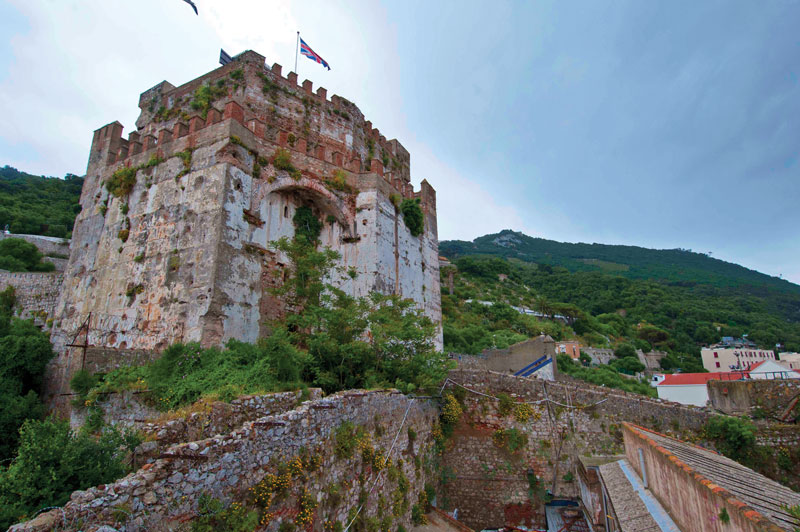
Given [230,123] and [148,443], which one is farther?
[230,123]

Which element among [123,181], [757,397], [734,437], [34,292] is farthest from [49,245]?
[757,397]

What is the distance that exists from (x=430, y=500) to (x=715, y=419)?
32.2ft

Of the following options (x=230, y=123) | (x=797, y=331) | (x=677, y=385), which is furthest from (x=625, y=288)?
(x=230, y=123)

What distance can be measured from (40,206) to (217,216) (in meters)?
52.3

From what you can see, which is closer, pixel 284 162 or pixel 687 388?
pixel 284 162

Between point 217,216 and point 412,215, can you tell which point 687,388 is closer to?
point 412,215

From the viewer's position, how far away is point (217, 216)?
46.9 ft

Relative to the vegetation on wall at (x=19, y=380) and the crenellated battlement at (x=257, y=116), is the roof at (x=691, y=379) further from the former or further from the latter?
the vegetation on wall at (x=19, y=380)

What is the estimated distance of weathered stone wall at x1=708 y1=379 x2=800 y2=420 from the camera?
1628 centimetres

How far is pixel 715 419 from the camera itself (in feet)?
47.6

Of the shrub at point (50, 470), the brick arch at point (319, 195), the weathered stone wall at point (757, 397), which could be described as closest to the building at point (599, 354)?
the weathered stone wall at point (757, 397)

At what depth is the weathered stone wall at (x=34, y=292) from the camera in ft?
69.6

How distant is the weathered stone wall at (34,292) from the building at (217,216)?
447 centimetres

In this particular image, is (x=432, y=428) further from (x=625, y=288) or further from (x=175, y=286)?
(x=625, y=288)
